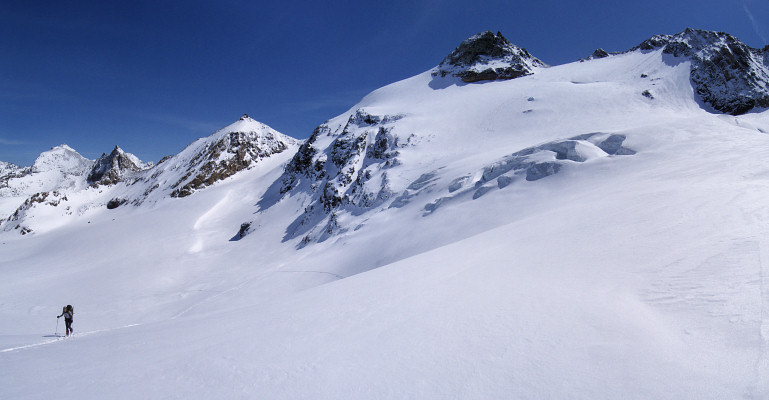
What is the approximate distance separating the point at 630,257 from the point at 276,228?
3199 cm

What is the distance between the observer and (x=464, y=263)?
8.24 meters

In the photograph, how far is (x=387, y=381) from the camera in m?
3.85

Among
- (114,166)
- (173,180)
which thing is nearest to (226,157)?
(173,180)

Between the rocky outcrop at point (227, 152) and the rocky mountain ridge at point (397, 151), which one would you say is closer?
the rocky mountain ridge at point (397, 151)

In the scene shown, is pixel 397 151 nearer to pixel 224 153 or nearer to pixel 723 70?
pixel 723 70

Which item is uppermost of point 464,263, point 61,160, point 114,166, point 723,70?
point 61,160

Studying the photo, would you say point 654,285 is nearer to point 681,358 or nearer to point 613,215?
point 681,358

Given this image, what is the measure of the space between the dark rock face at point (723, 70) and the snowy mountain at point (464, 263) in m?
0.26

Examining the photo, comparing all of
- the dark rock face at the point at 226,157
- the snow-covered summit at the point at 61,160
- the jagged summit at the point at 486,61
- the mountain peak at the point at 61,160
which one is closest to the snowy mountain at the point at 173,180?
the dark rock face at the point at 226,157

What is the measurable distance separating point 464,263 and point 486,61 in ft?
165

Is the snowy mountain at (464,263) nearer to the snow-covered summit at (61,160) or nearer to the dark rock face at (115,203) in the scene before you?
the dark rock face at (115,203)

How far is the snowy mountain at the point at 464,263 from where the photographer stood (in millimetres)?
3869

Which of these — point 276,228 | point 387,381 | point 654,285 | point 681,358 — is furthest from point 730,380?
point 276,228

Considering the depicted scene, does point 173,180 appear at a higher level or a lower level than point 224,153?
lower
